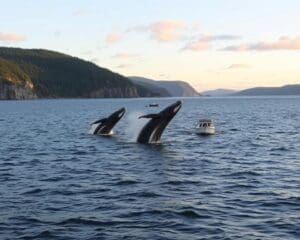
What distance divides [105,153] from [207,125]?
26331mm

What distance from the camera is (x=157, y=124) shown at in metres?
47.2

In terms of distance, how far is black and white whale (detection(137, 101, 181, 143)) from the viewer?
44.7m

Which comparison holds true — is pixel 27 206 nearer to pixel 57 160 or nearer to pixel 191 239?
pixel 191 239

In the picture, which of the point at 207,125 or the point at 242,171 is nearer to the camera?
the point at 242,171

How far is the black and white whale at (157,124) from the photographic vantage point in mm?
44688

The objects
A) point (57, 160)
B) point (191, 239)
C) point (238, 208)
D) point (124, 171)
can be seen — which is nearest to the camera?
point (191, 239)

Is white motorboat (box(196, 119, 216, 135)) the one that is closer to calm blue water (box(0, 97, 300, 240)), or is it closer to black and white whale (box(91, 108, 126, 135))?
black and white whale (box(91, 108, 126, 135))

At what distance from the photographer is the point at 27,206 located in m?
23.8

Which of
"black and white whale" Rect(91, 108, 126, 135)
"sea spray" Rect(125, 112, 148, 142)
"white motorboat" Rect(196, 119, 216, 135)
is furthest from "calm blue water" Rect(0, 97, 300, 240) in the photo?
"white motorboat" Rect(196, 119, 216, 135)

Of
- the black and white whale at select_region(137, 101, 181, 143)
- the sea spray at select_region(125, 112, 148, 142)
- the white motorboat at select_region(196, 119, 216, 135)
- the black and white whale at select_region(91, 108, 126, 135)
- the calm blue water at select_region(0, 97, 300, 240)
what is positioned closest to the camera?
the calm blue water at select_region(0, 97, 300, 240)

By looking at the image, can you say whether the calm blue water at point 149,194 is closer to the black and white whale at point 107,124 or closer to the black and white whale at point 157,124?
the black and white whale at point 157,124

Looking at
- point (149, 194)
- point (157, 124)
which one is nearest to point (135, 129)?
point (157, 124)

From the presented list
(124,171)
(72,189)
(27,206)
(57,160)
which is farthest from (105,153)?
(27,206)

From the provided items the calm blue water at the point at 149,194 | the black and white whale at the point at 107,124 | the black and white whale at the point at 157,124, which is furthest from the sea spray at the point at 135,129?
the calm blue water at the point at 149,194
